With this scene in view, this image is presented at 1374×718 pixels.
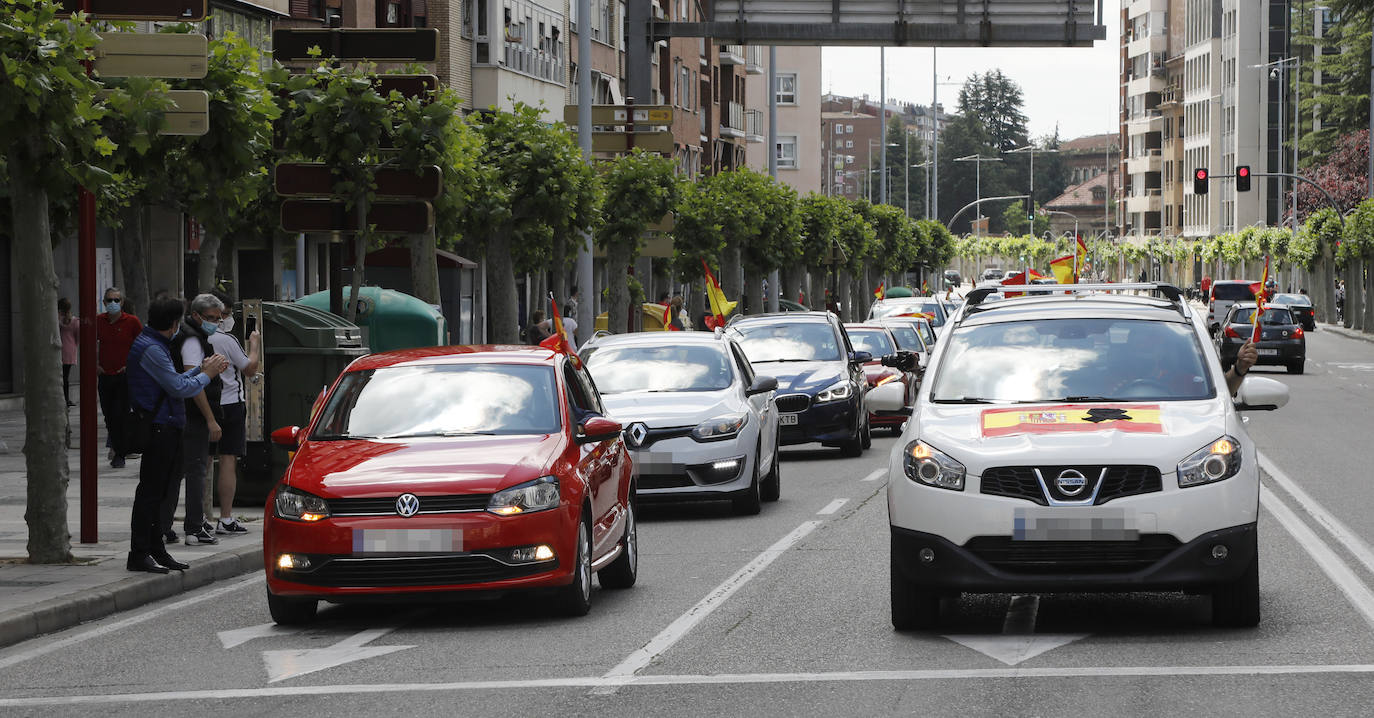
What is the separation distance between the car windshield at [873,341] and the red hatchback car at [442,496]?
18037 millimetres

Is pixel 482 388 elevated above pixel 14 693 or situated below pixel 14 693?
above

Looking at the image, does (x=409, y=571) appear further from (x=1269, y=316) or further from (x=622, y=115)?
(x=1269, y=316)

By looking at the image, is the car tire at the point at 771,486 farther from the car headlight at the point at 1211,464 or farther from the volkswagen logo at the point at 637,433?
the car headlight at the point at 1211,464

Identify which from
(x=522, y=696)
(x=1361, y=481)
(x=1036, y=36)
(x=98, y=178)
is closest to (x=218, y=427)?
(x=98, y=178)

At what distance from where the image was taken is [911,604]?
10.2 meters

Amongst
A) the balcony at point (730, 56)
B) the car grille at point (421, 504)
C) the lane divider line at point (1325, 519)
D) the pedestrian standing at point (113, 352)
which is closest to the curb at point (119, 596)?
the car grille at point (421, 504)

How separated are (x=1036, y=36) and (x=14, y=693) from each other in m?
27.1

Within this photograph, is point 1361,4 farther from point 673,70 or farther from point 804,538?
point 673,70

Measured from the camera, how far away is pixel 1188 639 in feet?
32.7

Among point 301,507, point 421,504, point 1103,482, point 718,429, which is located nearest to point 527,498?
point 421,504

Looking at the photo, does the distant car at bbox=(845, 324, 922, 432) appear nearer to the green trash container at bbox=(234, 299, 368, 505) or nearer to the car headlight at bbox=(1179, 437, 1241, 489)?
the green trash container at bbox=(234, 299, 368, 505)

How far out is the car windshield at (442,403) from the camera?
38.8 ft

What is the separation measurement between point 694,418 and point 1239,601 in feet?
25.8

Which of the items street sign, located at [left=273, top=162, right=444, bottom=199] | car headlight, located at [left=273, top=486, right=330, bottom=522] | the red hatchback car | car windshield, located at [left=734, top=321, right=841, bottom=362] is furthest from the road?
car windshield, located at [left=734, top=321, right=841, bottom=362]
